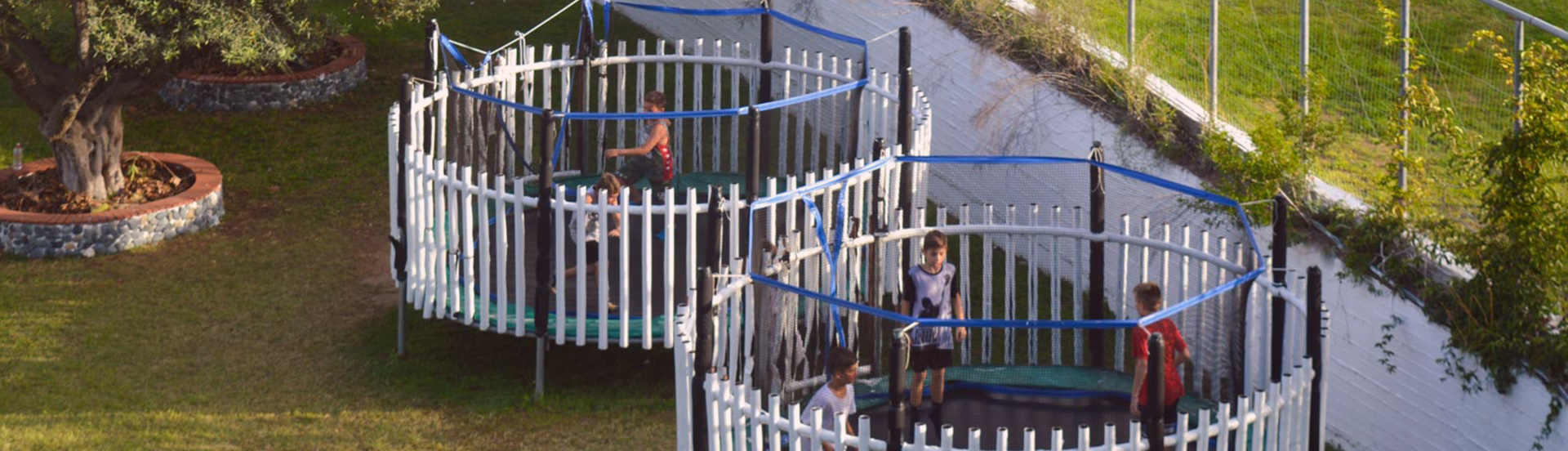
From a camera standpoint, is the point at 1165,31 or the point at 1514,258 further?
the point at 1165,31

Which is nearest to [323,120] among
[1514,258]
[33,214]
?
[33,214]

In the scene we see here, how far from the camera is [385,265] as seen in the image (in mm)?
13086

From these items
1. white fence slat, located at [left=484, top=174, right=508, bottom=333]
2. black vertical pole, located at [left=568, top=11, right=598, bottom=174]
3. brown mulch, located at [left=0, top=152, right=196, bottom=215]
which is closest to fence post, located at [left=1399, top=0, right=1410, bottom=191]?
white fence slat, located at [left=484, top=174, right=508, bottom=333]

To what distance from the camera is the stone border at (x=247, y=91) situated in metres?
16.6

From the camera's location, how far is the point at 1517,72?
9.25m

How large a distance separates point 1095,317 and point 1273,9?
411 cm

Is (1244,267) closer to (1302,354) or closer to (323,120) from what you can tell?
(1302,354)

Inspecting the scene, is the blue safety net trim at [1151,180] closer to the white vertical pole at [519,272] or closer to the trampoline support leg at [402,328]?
the white vertical pole at [519,272]

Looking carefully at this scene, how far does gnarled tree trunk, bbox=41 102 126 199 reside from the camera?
43.7 feet

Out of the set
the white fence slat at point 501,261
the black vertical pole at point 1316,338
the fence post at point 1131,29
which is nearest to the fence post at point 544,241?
the white fence slat at point 501,261

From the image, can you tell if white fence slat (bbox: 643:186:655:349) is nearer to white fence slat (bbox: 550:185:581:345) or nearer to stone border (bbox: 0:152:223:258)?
white fence slat (bbox: 550:185:581:345)

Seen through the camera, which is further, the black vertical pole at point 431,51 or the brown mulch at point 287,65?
the brown mulch at point 287,65

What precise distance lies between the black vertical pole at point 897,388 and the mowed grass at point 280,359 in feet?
9.56

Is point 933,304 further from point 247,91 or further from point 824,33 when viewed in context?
point 247,91
